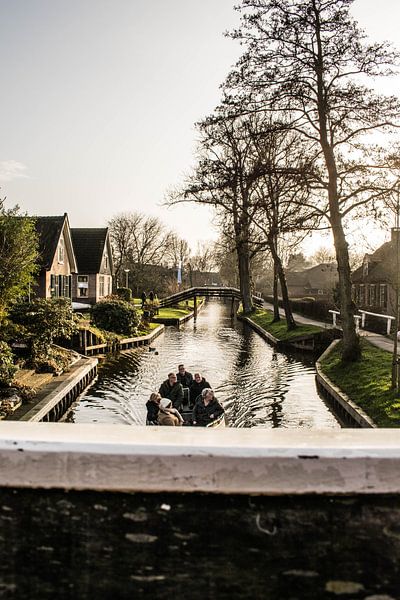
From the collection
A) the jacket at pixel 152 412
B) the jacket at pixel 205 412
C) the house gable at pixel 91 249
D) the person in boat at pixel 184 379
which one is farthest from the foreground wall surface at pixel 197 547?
the house gable at pixel 91 249

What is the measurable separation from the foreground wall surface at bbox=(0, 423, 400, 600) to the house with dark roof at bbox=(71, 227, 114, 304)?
45671 millimetres

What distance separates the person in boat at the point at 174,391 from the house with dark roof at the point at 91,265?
1344 inches

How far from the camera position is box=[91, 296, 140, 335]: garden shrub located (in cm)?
3231

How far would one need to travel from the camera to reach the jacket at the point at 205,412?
Result: 12.4 m

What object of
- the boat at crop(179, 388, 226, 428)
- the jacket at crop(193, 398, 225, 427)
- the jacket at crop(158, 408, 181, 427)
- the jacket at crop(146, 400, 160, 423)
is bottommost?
the boat at crop(179, 388, 226, 428)

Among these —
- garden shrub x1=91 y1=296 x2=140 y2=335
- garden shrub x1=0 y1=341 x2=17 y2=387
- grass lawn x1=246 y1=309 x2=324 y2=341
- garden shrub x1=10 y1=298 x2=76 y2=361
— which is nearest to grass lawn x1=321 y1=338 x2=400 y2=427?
grass lawn x1=246 y1=309 x2=324 y2=341

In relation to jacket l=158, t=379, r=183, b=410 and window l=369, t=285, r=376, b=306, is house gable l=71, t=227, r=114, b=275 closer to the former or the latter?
window l=369, t=285, r=376, b=306

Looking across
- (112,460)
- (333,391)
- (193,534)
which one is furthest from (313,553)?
(333,391)

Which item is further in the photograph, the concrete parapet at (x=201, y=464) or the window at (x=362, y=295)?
the window at (x=362, y=295)

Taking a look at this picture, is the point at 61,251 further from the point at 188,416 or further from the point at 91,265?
the point at 188,416

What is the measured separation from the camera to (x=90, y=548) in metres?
2.23

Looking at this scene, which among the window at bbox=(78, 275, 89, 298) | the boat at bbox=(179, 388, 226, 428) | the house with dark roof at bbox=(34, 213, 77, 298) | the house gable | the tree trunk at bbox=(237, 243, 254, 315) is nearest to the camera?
the boat at bbox=(179, 388, 226, 428)

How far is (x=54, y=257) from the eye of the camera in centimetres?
3822

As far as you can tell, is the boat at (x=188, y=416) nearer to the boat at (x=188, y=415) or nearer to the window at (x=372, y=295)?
the boat at (x=188, y=415)
